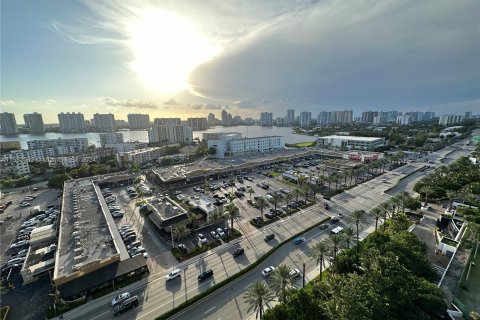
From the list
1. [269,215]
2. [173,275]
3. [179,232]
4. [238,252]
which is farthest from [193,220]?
[269,215]

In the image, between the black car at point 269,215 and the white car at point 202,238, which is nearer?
the white car at point 202,238

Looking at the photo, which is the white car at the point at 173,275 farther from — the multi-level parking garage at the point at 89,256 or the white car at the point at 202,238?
the white car at the point at 202,238

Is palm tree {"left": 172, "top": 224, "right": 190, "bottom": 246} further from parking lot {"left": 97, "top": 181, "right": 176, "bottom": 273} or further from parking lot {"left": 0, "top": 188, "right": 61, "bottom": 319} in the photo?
parking lot {"left": 0, "top": 188, "right": 61, "bottom": 319}

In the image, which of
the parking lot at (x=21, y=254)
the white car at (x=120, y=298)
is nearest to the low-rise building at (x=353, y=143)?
the white car at (x=120, y=298)

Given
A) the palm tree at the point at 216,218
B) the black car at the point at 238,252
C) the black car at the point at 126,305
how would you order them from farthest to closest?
1. the palm tree at the point at 216,218
2. the black car at the point at 238,252
3. the black car at the point at 126,305

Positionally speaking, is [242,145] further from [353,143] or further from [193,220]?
[193,220]

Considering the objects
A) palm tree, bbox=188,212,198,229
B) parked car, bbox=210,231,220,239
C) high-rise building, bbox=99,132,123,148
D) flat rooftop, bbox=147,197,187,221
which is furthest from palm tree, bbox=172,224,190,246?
high-rise building, bbox=99,132,123,148

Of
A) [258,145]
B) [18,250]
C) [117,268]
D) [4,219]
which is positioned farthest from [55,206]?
[258,145]
